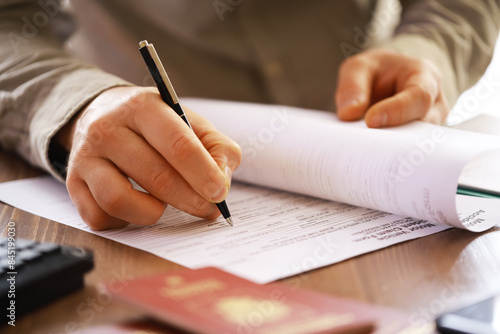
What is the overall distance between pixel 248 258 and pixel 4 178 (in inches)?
17.6

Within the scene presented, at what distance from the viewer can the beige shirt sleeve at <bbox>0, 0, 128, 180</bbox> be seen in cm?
66

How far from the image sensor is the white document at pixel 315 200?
469 millimetres

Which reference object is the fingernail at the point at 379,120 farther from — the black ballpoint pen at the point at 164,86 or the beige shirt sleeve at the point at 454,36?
the beige shirt sleeve at the point at 454,36

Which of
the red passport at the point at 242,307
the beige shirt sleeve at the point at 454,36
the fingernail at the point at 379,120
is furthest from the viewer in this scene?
the beige shirt sleeve at the point at 454,36

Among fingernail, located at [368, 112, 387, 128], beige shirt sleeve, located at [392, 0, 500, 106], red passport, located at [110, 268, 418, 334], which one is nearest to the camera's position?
red passport, located at [110, 268, 418, 334]

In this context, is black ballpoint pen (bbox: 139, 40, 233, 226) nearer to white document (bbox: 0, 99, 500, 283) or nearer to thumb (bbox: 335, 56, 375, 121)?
white document (bbox: 0, 99, 500, 283)

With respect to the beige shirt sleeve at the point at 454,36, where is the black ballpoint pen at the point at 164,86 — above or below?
above

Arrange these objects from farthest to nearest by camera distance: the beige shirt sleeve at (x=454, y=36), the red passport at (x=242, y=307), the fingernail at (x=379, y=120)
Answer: the beige shirt sleeve at (x=454, y=36), the fingernail at (x=379, y=120), the red passport at (x=242, y=307)

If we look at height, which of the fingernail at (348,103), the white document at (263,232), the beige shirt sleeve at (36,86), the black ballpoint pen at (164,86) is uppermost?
the black ballpoint pen at (164,86)

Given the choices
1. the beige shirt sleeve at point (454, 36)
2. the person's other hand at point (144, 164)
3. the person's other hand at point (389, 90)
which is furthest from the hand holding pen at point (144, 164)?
the beige shirt sleeve at point (454, 36)

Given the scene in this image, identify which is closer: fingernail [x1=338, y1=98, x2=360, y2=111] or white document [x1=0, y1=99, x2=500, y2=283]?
white document [x1=0, y1=99, x2=500, y2=283]

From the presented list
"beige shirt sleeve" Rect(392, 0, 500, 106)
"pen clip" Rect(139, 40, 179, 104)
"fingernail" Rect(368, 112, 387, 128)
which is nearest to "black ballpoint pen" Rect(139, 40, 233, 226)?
"pen clip" Rect(139, 40, 179, 104)

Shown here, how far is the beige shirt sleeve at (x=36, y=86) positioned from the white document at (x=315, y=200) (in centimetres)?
8

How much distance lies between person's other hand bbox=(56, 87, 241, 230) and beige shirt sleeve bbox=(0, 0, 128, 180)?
11 cm
